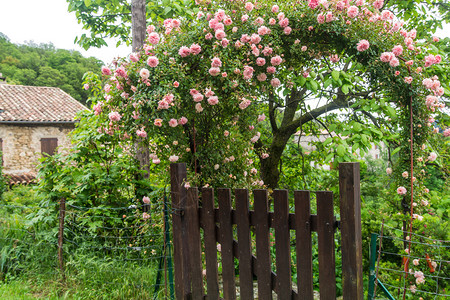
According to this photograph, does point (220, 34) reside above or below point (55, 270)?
above

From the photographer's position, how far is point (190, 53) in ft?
10.1

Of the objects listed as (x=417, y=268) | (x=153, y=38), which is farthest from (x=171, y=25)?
(x=417, y=268)

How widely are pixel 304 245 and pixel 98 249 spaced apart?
9.12ft

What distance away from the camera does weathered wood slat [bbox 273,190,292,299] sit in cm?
235

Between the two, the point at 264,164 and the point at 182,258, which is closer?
the point at 182,258

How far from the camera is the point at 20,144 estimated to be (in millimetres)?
16719

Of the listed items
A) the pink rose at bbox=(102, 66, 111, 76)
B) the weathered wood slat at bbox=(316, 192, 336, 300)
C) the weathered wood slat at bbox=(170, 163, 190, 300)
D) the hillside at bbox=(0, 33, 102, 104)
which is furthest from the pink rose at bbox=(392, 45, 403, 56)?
the hillside at bbox=(0, 33, 102, 104)

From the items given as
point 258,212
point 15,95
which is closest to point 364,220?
point 258,212

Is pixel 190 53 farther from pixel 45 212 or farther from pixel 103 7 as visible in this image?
pixel 103 7

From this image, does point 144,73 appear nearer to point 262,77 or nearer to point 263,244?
point 262,77

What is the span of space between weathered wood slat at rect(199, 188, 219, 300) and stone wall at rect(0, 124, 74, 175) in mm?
15097

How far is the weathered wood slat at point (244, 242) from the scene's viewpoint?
2.58 metres

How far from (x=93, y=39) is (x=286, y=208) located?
21.6 ft

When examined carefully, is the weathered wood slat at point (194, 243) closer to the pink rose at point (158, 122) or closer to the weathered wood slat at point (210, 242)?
the weathered wood slat at point (210, 242)
